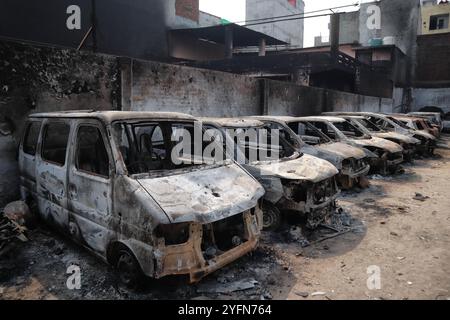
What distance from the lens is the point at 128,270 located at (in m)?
3.15

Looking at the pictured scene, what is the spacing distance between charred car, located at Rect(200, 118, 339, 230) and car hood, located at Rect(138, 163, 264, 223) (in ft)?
3.00

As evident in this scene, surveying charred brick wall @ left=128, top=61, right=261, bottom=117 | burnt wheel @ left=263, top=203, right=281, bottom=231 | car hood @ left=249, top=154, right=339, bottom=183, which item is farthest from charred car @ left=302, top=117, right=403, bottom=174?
burnt wheel @ left=263, top=203, right=281, bottom=231

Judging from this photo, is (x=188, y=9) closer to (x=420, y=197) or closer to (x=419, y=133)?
(x=419, y=133)

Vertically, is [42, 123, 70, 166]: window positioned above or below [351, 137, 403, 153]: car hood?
above

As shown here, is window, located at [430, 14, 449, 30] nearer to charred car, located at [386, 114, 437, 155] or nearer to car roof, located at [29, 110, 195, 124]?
charred car, located at [386, 114, 437, 155]

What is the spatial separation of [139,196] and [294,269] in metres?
2.04

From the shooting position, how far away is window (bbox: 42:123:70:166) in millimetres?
3986

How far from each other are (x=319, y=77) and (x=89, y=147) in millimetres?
18199

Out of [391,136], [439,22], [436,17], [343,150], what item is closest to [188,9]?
[391,136]

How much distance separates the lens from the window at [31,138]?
4.61 metres

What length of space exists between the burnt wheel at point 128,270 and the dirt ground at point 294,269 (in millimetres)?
100

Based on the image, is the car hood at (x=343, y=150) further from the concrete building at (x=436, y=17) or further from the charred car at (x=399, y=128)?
the concrete building at (x=436, y=17)

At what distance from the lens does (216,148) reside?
4352mm
